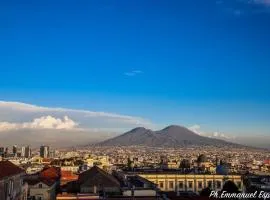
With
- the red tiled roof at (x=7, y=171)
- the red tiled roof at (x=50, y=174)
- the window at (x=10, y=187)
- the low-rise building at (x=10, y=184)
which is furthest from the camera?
the red tiled roof at (x=50, y=174)

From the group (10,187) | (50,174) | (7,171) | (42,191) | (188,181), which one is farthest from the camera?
(188,181)

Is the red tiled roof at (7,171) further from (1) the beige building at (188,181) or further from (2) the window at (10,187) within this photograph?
(1) the beige building at (188,181)

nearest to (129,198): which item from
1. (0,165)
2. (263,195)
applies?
(0,165)

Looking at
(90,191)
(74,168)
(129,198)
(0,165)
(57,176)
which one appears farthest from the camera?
(74,168)

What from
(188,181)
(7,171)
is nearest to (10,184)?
(7,171)

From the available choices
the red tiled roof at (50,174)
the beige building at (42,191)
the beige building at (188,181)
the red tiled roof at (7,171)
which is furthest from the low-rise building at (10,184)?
the beige building at (188,181)

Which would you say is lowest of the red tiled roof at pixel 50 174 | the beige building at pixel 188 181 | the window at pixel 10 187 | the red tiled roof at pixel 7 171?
the beige building at pixel 188 181

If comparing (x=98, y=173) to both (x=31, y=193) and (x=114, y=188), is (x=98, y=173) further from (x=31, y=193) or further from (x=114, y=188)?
(x=31, y=193)

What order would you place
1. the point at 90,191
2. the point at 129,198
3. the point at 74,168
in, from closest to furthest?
the point at 129,198
the point at 90,191
the point at 74,168

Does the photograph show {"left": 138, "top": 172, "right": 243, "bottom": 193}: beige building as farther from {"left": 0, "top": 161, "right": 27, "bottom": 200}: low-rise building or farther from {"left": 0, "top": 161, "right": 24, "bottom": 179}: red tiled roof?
{"left": 0, "top": 161, "right": 24, "bottom": 179}: red tiled roof

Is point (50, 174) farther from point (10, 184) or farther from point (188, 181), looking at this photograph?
point (10, 184)

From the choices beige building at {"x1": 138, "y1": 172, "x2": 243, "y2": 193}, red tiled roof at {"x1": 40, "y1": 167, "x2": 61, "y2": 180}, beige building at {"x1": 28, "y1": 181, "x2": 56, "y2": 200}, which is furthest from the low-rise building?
beige building at {"x1": 138, "y1": 172, "x2": 243, "y2": 193}
